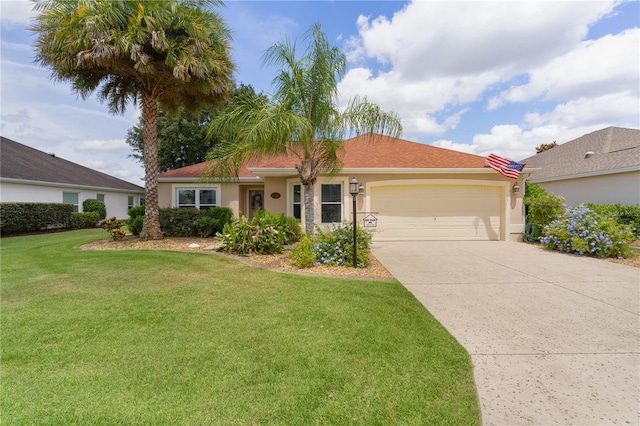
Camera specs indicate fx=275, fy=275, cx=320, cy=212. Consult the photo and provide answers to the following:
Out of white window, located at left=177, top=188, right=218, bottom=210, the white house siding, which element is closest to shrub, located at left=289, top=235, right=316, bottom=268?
white window, located at left=177, top=188, right=218, bottom=210

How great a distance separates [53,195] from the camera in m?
16.1

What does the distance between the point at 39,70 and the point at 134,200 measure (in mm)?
15376

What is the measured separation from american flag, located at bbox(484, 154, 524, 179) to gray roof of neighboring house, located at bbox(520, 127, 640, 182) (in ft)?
20.2

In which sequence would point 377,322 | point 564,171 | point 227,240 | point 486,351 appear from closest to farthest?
point 486,351 → point 377,322 → point 227,240 → point 564,171

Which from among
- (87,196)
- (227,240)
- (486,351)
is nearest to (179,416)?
(486,351)

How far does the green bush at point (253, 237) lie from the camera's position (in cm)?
819

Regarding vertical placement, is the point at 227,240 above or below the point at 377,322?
above

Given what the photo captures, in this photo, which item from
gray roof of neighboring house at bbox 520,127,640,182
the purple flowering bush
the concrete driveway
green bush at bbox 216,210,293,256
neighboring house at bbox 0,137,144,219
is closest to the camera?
the concrete driveway

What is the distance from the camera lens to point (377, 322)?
12.3 feet

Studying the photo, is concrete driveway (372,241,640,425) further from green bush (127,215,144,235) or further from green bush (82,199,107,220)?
green bush (82,199,107,220)

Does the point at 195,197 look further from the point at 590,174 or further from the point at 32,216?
the point at 590,174

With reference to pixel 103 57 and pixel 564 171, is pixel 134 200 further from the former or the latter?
pixel 564 171

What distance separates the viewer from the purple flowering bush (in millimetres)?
7871

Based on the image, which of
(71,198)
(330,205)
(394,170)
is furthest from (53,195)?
(394,170)
